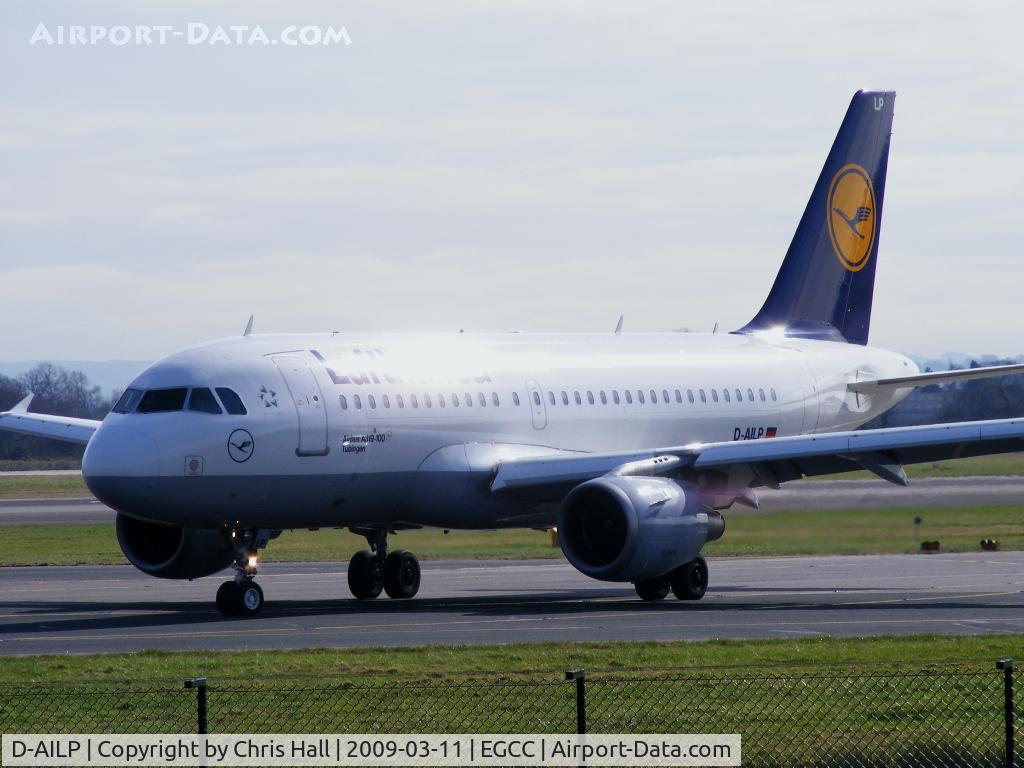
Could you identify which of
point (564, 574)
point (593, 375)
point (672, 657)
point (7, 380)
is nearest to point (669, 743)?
point (672, 657)

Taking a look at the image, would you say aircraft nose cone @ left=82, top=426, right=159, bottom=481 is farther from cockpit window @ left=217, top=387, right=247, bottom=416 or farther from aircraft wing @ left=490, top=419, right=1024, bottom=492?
aircraft wing @ left=490, top=419, right=1024, bottom=492

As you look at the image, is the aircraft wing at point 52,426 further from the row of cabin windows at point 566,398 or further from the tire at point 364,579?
the row of cabin windows at point 566,398

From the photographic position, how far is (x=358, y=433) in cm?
3428

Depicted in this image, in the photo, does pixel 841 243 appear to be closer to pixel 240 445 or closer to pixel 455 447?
pixel 455 447

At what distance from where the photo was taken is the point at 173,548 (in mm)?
35156

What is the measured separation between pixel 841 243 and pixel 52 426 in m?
20.2

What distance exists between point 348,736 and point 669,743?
9.93 feet

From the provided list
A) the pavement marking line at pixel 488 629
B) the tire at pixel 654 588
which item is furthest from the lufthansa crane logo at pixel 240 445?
the tire at pixel 654 588

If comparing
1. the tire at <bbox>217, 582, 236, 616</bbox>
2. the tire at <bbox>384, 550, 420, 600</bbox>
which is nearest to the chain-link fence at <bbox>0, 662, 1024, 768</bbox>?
the tire at <bbox>217, 582, 236, 616</bbox>

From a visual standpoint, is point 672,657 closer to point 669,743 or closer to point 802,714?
point 802,714

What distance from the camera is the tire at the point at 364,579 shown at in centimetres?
3719

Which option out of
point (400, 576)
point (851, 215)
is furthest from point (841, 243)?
point (400, 576)

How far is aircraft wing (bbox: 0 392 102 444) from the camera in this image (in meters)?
41.4

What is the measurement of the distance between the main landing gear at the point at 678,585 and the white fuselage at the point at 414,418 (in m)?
2.72
